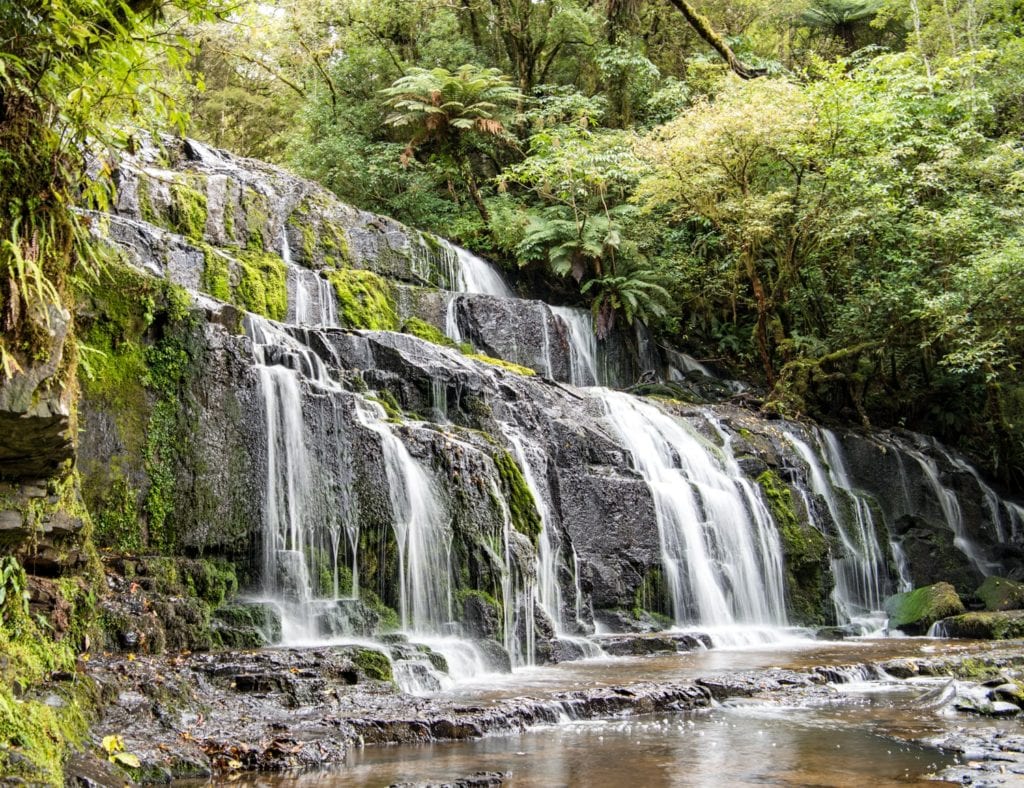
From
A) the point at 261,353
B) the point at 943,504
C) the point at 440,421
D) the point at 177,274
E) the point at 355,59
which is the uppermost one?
the point at 355,59

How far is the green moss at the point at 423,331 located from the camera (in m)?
16.1

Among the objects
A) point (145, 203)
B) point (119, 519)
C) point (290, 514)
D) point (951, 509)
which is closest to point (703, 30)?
point (290, 514)

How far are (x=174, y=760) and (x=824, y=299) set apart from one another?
18954 mm

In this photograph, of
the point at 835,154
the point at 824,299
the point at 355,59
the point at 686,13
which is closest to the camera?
the point at 686,13

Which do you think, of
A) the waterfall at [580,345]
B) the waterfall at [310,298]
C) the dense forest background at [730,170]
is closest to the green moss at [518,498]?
the waterfall at [310,298]

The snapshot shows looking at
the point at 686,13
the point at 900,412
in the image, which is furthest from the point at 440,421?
the point at 900,412

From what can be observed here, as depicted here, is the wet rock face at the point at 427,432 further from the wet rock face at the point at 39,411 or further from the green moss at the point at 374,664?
the green moss at the point at 374,664

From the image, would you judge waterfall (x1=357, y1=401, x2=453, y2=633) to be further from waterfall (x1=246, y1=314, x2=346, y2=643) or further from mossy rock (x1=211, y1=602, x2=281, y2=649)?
mossy rock (x1=211, y1=602, x2=281, y2=649)

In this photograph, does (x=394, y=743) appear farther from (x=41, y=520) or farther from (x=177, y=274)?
(x=177, y=274)

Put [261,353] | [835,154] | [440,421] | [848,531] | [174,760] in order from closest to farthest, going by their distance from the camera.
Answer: [174,760] → [261,353] → [440,421] → [848,531] → [835,154]

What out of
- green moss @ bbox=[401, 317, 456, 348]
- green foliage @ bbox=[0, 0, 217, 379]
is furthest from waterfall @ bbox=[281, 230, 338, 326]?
green foliage @ bbox=[0, 0, 217, 379]

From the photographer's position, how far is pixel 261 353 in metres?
10.5

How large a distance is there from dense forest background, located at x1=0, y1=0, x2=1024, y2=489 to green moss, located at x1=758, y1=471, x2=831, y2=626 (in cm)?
378

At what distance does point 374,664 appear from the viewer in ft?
24.2
